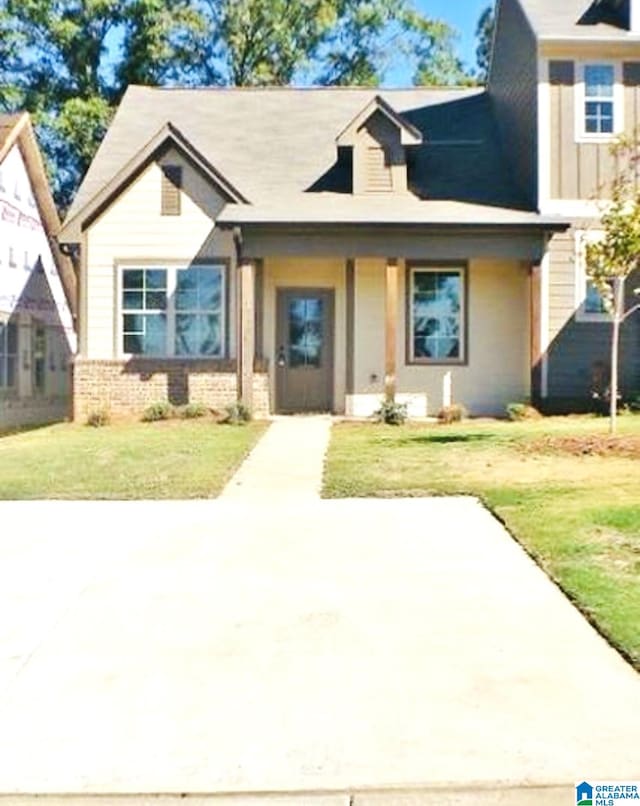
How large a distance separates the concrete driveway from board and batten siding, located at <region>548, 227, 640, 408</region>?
35.4 ft

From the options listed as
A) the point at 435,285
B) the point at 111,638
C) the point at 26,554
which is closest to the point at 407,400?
the point at 435,285

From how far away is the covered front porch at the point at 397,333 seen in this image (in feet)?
57.4

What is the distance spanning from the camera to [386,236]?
16.4 m

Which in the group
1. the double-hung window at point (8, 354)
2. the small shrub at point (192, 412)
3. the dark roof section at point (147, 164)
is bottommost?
the small shrub at point (192, 412)

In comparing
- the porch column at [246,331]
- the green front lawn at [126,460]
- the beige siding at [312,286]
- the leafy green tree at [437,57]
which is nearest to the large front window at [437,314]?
the beige siding at [312,286]

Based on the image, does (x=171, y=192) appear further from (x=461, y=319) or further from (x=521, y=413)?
(x=521, y=413)

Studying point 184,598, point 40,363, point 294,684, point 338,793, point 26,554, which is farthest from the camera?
point 40,363

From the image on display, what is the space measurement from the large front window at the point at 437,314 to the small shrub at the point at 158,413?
491 cm

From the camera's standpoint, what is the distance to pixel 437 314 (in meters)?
17.7

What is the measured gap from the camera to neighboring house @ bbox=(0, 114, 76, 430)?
20.2 meters

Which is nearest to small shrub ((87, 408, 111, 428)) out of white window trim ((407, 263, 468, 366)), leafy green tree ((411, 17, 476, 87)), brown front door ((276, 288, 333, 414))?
brown front door ((276, 288, 333, 414))

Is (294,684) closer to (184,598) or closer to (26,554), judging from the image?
(184,598)

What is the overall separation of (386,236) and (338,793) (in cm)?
1414

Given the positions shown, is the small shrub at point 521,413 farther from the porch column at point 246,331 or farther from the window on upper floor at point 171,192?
the window on upper floor at point 171,192
